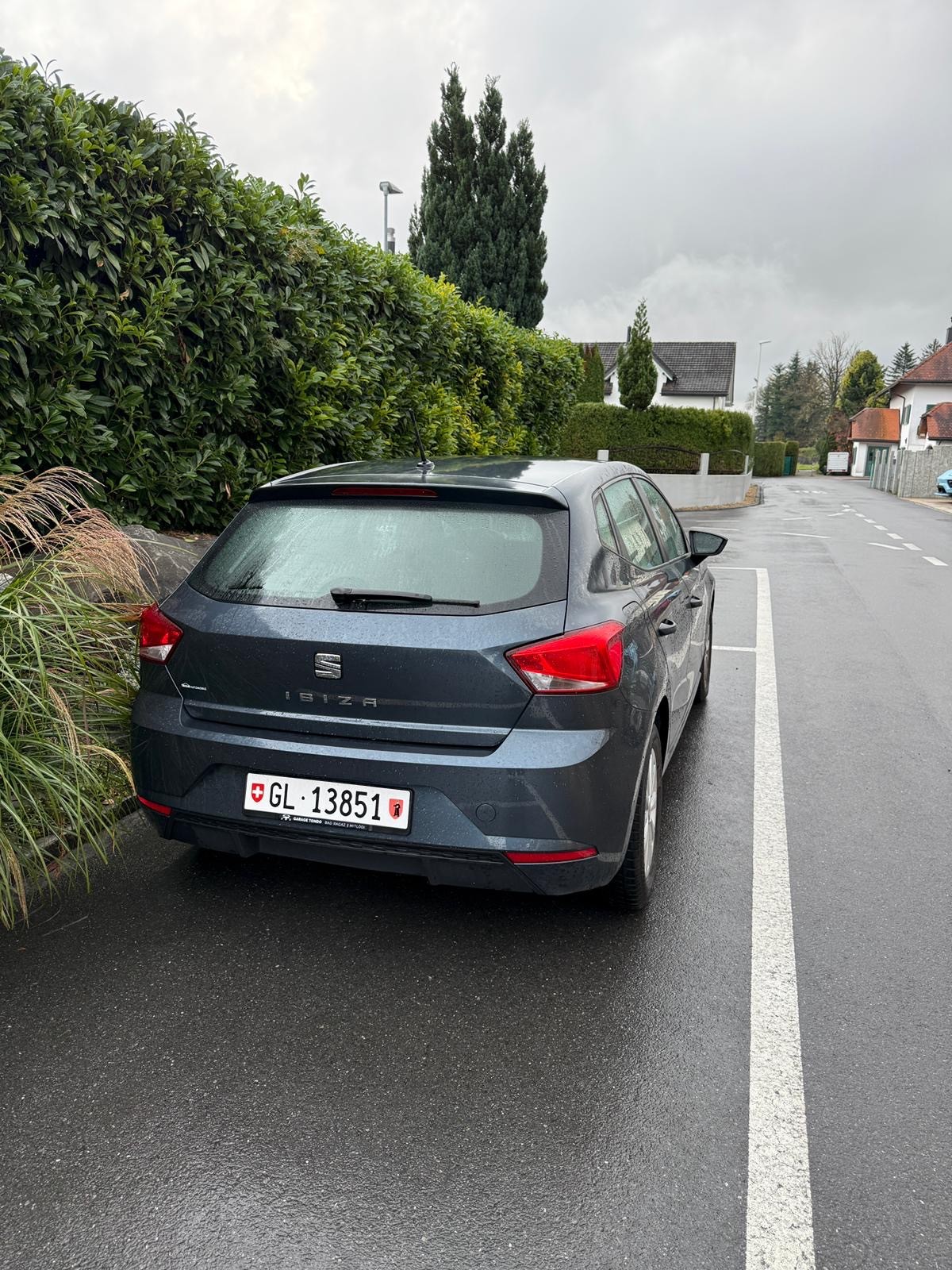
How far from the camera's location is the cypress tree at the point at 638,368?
29.8m

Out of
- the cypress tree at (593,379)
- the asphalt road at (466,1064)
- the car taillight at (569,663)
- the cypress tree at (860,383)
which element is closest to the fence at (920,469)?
the cypress tree at (593,379)

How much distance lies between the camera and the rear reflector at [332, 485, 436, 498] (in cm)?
332

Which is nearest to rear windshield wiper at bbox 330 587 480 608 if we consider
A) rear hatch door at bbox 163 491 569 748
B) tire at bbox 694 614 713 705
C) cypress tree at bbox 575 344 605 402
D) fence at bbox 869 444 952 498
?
rear hatch door at bbox 163 491 569 748

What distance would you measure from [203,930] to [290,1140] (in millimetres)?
1133

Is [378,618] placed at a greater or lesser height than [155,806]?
greater

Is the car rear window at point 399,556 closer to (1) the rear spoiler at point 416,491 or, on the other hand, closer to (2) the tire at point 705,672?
(1) the rear spoiler at point 416,491

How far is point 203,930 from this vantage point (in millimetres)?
3387

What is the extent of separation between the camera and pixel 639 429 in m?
30.4

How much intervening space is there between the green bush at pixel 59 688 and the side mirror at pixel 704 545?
9.26 feet

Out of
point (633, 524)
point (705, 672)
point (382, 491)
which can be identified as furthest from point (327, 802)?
point (705, 672)

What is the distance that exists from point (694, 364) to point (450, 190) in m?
50.5

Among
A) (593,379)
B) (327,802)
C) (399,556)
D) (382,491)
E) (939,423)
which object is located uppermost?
(593,379)

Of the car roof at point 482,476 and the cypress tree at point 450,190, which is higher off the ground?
the cypress tree at point 450,190

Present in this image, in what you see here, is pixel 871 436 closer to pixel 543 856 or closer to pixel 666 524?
pixel 666 524
